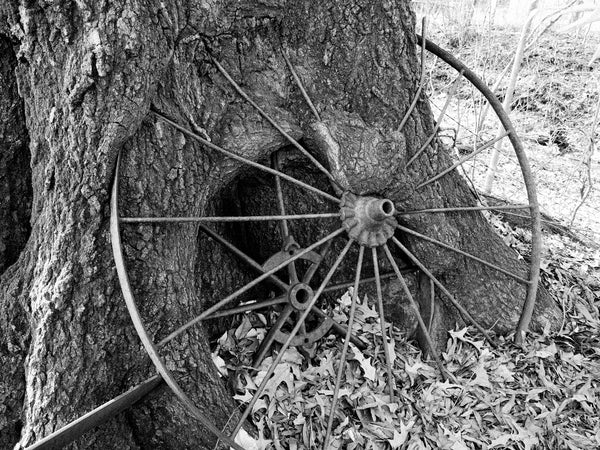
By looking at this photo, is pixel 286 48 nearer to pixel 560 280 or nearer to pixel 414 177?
pixel 414 177

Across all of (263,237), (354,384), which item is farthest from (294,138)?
(354,384)

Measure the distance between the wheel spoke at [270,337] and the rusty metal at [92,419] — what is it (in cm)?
43

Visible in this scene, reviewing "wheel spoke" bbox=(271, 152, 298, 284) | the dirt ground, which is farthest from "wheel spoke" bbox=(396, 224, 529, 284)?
the dirt ground

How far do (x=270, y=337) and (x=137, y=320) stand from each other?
67cm

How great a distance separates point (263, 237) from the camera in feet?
7.43

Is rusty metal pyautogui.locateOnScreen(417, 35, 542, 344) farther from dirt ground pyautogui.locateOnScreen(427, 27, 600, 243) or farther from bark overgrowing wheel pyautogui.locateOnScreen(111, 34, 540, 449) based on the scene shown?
dirt ground pyautogui.locateOnScreen(427, 27, 600, 243)

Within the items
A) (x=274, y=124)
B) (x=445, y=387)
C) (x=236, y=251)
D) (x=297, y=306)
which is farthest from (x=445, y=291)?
(x=274, y=124)

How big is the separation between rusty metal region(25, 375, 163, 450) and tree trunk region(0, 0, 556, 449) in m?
0.10

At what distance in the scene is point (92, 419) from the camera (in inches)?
58.6

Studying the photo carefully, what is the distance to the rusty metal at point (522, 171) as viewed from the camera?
2367 mm

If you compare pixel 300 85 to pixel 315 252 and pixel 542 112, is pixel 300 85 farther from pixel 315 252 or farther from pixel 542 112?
pixel 542 112

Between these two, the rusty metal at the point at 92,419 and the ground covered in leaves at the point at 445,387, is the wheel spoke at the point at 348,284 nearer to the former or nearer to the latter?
the ground covered in leaves at the point at 445,387

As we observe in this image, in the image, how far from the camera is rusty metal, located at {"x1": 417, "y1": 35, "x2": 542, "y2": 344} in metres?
2.37

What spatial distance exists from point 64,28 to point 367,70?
1117 millimetres
